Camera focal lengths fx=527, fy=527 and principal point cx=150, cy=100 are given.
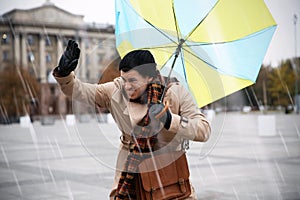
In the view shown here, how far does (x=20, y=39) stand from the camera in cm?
6288

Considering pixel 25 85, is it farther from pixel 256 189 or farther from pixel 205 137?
pixel 205 137

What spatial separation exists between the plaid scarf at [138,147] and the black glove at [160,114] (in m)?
0.05

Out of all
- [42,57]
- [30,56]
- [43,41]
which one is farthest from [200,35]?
[30,56]

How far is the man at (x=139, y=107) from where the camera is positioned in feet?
8.39

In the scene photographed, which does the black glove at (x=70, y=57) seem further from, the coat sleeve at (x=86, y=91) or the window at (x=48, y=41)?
the window at (x=48, y=41)

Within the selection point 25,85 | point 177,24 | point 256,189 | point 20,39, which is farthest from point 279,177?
point 20,39

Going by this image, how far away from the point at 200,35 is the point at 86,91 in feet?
2.69

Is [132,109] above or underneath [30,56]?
above

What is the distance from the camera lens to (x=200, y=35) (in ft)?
10.6

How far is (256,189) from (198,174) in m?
1.93

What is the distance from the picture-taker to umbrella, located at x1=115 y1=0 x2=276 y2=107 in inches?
124

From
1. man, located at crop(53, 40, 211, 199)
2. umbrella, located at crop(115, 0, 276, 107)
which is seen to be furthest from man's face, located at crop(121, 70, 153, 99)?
umbrella, located at crop(115, 0, 276, 107)

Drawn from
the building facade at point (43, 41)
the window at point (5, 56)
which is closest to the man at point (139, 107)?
the building facade at point (43, 41)

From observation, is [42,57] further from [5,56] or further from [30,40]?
[5,56]
